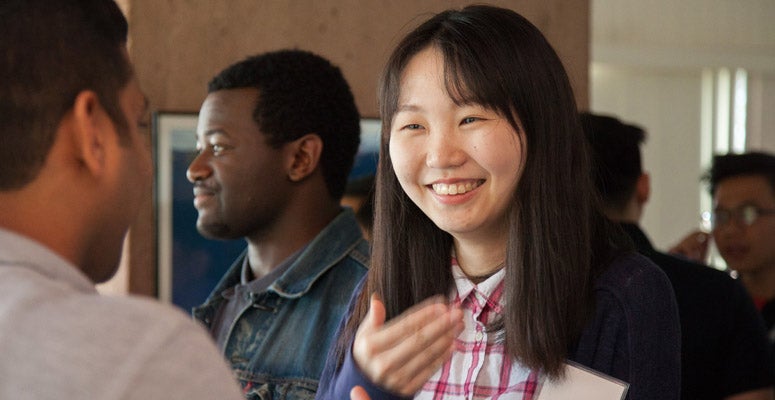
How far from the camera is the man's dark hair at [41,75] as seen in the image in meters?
1.03

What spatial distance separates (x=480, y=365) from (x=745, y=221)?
2686 millimetres

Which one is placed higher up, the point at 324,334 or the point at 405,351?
the point at 405,351

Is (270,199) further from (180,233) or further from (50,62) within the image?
(50,62)

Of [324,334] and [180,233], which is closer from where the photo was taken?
[324,334]

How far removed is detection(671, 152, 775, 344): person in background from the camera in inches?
151

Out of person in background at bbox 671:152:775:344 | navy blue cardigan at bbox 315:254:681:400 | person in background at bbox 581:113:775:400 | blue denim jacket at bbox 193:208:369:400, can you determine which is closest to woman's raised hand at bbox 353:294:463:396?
navy blue cardigan at bbox 315:254:681:400

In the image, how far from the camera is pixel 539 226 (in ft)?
5.28

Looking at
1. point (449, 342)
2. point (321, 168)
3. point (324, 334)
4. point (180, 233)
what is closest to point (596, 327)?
point (449, 342)

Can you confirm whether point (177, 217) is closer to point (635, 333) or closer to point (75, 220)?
point (635, 333)

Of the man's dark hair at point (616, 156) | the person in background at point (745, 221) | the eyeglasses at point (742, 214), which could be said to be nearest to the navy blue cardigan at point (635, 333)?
the man's dark hair at point (616, 156)

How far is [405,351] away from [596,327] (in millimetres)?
430

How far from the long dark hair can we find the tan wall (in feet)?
3.81

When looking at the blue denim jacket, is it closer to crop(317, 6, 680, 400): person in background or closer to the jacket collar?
the jacket collar

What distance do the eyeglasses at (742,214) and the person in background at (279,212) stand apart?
2.15 meters
